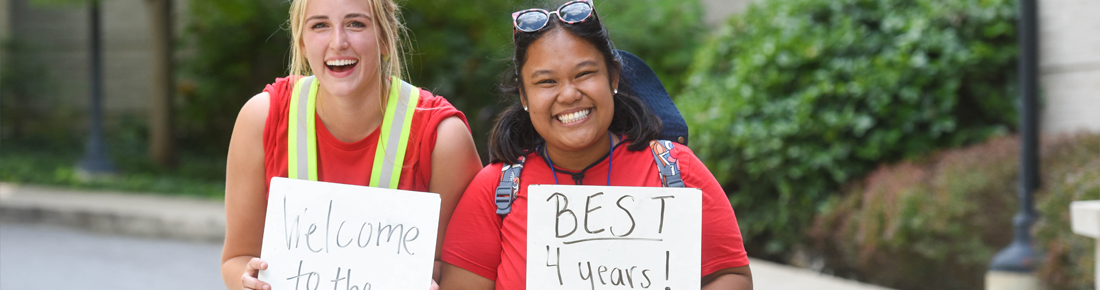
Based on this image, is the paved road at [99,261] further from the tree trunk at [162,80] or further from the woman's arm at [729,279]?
the woman's arm at [729,279]

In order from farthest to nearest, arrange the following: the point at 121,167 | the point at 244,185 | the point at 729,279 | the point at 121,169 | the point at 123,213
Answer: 1. the point at 121,167
2. the point at 121,169
3. the point at 123,213
4. the point at 244,185
5. the point at 729,279

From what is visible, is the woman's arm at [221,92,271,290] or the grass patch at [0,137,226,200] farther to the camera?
the grass patch at [0,137,226,200]

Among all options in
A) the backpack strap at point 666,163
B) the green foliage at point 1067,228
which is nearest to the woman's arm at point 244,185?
the backpack strap at point 666,163

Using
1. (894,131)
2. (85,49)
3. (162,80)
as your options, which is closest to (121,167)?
(162,80)

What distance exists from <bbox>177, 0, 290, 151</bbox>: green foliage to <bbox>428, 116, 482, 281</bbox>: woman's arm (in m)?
Result: 10.6

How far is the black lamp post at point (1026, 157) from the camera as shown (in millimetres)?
4566

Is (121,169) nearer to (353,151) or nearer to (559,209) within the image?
(353,151)

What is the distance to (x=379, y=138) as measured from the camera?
7.36 ft

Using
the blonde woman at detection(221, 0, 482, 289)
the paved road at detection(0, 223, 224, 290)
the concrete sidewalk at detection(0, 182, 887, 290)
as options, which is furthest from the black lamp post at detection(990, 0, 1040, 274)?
the concrete sidewalk at detection(0, 182, 887, 290)

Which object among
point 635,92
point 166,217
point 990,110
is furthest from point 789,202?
point 166,217

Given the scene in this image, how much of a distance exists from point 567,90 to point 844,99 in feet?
14.4

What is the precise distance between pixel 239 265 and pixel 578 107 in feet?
3.19

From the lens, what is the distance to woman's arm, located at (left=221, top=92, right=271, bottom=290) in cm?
225

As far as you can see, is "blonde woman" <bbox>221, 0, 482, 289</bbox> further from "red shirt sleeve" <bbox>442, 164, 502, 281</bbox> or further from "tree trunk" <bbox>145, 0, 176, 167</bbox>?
"tree trunk" <bbox>145, 0, 176, 167</bbox>
